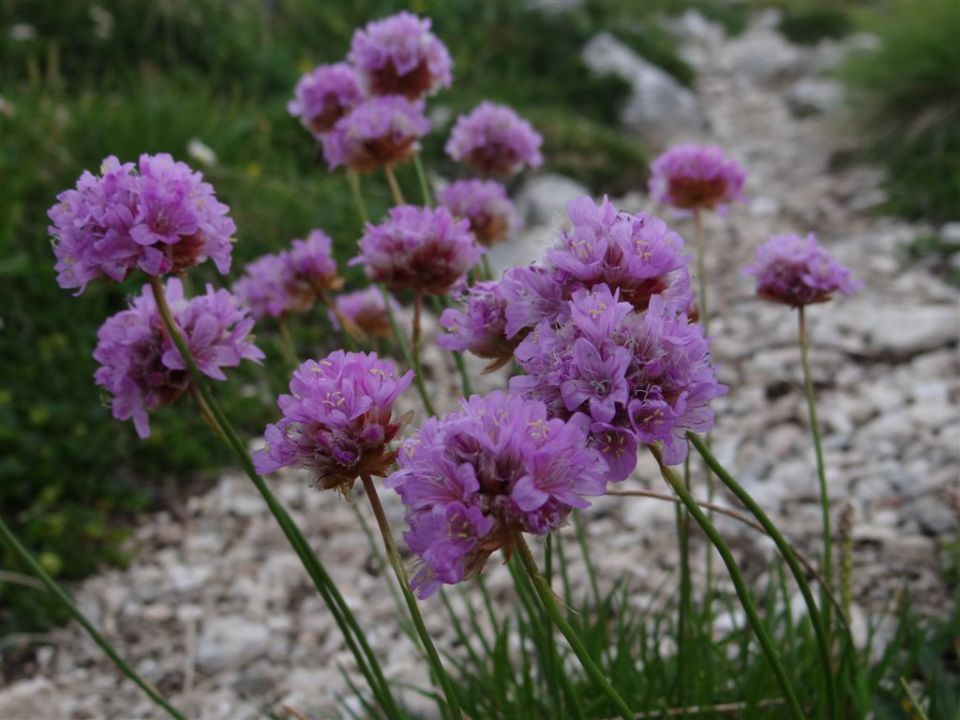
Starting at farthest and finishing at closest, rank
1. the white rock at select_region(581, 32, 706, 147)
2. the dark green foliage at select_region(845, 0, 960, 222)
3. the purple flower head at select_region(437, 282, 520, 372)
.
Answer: the white rock at select_region(581, 32, 706, 147)
the dark green foliage at select_region(845, 0, 960, 222)
the purple flower head at select_region(437, 282, 520, 372)

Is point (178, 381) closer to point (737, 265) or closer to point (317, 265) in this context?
point (317, 265)

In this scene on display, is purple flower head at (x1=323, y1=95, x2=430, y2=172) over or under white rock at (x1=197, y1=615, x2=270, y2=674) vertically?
over

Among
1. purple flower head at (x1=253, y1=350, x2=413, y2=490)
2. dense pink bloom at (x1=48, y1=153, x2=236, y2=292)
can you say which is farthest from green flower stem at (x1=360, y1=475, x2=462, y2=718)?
dense pink bloom at (x1=48, y1=153, x2=236, y2=292)

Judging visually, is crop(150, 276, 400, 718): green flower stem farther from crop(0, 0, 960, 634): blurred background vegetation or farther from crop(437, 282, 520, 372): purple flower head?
crop(0, 0, 960, 634): blurred background vegetation

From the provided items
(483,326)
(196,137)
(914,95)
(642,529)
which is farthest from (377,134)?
(914,95)

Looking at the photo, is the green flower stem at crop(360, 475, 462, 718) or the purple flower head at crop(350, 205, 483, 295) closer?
the green flower stem at crop(360, 475, 462, 718)
